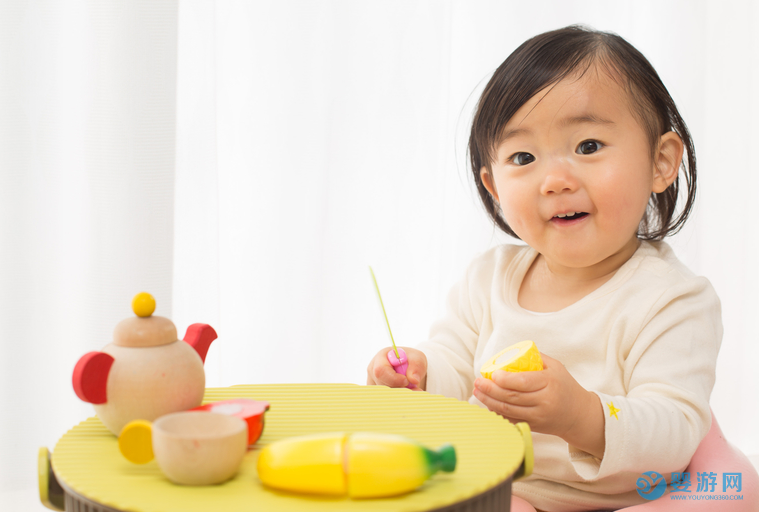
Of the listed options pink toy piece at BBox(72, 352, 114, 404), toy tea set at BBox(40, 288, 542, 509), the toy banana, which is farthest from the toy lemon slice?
pink toy piece at BBox(72, 352, 114, 404)

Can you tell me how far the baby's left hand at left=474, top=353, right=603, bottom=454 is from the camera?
0.62 m

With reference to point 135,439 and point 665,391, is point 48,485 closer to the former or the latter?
point 135,439

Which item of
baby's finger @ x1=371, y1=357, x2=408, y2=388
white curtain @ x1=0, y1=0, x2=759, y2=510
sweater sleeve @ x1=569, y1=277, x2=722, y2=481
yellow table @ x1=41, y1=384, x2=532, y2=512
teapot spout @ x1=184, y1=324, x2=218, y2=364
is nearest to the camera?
yellow table @ x1=41, y1=384, x2=532, y2=512

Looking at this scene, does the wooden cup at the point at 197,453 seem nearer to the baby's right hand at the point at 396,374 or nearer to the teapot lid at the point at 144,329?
the teapot lid at the point at 144,329

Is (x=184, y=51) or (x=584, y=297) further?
(x=184, y=51)

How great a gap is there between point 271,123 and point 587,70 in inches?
23.7

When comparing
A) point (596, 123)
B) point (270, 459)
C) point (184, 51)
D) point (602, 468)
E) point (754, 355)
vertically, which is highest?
point (184, 51)

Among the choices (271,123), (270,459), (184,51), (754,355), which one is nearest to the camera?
(270,459)

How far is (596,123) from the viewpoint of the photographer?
79 centimetres

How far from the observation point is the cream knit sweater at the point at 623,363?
2.27 ft

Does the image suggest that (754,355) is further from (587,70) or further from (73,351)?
(73,351)

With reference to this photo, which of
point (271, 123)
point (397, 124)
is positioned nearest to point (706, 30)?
point (397, 124)

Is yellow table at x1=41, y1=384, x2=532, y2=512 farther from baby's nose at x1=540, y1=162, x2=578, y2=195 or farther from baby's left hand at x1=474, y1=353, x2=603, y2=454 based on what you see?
baby's nose at x1=540, y1=162, x2=578, y2=195

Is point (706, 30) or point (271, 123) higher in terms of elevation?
point (706, 30)
